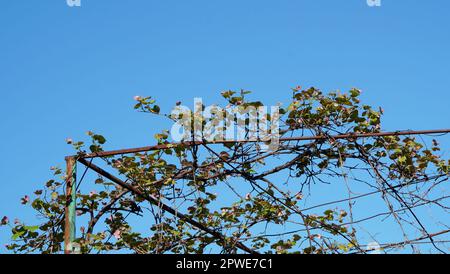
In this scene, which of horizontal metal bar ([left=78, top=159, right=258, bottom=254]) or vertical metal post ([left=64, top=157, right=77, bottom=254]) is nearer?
vertical metal post ([left=64, top=157, right=77, bottom=254])

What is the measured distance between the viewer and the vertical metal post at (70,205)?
13.0ft

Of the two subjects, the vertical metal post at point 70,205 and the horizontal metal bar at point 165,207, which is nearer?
the vertical metal post at point 70,205

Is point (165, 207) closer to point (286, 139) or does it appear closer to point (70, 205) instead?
point (70, 205)

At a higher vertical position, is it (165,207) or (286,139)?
(286,139)

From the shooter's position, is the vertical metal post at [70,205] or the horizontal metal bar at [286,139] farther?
the horizontal metal bar at [286,139]

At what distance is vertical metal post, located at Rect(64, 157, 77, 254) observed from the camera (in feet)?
13.0

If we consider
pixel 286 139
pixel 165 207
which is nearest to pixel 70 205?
pixel 165 207

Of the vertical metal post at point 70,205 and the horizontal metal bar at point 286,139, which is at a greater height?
the horizontal metal bar at point 286,139

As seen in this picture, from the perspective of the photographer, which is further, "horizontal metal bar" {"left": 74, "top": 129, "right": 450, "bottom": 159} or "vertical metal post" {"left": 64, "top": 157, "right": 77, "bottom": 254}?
"horizontal metal bar" {"left": 74, "top": 129, "right": 450, "bottom": 159}

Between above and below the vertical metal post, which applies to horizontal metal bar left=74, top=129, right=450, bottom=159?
above

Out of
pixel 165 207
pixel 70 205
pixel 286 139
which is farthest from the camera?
pixel 165 207

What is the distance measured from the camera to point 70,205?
160 inches
